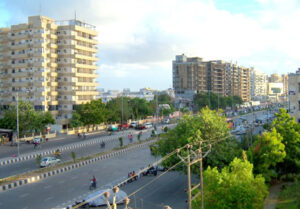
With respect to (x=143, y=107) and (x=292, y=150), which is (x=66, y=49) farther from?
(x=292, y=150)

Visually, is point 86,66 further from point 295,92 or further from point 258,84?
point 258,84

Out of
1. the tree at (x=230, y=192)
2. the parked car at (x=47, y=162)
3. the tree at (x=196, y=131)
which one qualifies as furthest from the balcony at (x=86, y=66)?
the tree at (x=230, y=192)

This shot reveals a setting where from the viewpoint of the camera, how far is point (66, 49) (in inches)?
2189

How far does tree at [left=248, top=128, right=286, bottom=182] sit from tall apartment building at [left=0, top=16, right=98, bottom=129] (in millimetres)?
37572

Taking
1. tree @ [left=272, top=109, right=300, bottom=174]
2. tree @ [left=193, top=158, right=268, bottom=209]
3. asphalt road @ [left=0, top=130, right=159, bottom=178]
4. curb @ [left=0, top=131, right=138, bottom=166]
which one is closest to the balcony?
curb @ [left=0, top=131, right=138, bottom=166]

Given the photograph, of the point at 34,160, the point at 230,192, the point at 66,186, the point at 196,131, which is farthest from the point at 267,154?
the point at 34,160

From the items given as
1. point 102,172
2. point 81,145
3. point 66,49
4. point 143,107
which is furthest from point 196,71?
point 102,172

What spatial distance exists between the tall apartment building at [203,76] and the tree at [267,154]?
3475 inches

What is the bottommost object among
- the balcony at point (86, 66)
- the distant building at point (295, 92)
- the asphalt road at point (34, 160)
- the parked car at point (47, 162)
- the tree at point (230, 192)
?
the asphalt road at point (34, 160)

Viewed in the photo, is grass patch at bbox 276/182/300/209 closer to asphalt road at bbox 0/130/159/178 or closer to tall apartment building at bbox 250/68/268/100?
asphalt road at bbox 0/130/159/178

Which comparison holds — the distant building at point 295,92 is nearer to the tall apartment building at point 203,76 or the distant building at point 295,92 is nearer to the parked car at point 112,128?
the parked car at point 112,128

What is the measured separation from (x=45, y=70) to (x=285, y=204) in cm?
4404

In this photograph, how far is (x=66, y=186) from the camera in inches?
859

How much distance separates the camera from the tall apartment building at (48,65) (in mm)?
52031
